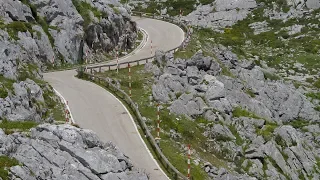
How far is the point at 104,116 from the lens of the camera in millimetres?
28281

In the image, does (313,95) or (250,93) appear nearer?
(250,93)

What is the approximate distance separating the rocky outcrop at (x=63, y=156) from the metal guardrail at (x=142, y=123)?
5.34 ft

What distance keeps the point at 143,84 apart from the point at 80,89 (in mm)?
4498

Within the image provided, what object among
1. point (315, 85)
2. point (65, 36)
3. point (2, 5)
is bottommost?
point (315, 85)

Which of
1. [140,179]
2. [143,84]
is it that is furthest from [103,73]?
[140,179]

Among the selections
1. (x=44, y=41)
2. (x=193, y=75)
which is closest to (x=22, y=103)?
(x=193, y=75)

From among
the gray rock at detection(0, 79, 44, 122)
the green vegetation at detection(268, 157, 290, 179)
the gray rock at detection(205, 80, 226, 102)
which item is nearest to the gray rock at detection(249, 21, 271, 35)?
the gray rock at detection(205, 80, 226, 102)

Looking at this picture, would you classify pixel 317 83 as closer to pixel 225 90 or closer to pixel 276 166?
pixel 225 90

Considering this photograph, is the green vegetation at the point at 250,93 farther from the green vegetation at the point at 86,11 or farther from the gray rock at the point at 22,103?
the gray rock at the point at 22,103

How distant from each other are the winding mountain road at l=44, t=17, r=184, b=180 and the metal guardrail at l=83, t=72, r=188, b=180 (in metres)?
0.39

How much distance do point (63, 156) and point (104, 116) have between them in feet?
31.9

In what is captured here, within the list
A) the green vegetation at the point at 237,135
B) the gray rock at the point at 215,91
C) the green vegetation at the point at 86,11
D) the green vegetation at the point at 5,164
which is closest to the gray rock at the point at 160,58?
the gray rock at the point at 215,91

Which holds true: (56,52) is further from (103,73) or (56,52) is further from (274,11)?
(274,11)

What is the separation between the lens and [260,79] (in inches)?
1694
